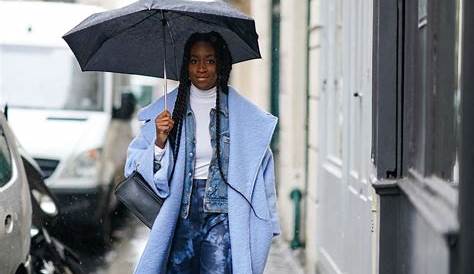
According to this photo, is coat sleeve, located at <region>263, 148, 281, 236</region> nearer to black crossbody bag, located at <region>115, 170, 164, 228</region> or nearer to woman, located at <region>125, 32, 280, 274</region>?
woman, located at <region>125, 32, 280, 274</region>

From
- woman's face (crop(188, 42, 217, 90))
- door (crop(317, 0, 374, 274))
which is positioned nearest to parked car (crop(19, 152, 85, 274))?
door (crop(317, 0, 374, 274))

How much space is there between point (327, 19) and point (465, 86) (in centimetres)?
598

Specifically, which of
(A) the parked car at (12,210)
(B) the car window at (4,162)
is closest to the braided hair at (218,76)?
(A) the parked car at (12,210)

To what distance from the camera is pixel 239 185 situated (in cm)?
586

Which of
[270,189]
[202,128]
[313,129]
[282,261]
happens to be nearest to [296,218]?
[282,261]

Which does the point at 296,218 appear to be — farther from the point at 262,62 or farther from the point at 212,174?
the point at 212,174

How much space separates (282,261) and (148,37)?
5.64m

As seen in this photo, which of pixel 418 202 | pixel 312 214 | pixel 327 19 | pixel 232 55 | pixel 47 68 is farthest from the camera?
pixel 47 68

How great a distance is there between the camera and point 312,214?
11.1 metres

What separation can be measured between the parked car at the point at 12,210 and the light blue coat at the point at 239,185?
0.93 meters

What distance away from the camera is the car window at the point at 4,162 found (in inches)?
276

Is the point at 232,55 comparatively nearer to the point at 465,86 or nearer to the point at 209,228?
the point at 209,228

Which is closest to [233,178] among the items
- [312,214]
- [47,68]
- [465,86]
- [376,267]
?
[376,267]

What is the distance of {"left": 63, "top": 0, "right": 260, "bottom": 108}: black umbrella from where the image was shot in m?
6.01
